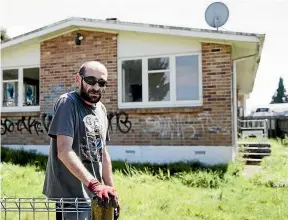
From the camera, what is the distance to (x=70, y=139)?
210 cm

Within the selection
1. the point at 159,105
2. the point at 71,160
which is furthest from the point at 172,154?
the point at 71,160

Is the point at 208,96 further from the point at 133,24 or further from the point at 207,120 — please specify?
the point at 133,24

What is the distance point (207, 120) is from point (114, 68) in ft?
10.5

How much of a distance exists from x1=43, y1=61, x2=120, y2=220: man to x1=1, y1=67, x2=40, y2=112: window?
942 centimetres

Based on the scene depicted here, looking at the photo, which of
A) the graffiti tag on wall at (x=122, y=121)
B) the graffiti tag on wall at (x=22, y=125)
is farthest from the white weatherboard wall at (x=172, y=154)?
the graffiti tag on wall at (x=22, y=125)

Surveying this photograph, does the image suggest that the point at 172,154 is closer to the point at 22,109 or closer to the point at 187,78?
the point at 187,78

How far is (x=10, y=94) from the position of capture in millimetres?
11852

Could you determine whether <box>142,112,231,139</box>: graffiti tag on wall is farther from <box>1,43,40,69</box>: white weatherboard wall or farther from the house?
<box>1,43,40,69</box>: white weatherboard wall

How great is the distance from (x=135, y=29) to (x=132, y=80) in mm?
1496

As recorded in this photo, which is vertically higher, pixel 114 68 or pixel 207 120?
pixel 114 68

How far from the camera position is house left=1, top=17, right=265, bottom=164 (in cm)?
913

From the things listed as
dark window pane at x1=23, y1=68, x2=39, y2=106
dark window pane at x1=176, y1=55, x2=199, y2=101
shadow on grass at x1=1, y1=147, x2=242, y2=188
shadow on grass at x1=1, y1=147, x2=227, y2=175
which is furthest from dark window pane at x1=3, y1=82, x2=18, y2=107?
dark window pane at x1=176, y1=55, x2=199, y2=101

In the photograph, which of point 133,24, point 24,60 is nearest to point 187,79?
point 133,24

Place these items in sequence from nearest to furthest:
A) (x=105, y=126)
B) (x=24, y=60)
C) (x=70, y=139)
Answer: (x=70, y=139), (x=105, y=126), (x=24, y=60)
